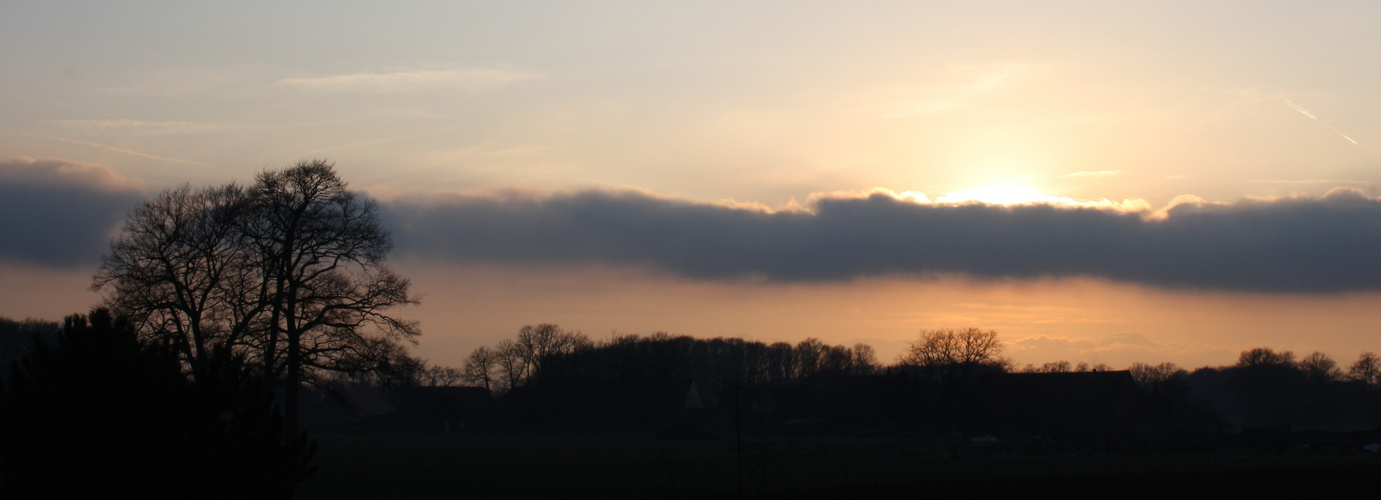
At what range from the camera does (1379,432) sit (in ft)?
235

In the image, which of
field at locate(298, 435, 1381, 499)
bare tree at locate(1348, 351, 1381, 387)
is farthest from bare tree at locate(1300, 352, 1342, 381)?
field at locate(298, 435, 1381, 499)

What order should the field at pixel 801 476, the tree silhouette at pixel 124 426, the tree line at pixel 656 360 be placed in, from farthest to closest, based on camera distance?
the tree line at pixel 656 360
the field at pixel 801 476
the tree silhouette at pixel 124 426

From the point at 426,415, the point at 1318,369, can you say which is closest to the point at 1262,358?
the point at 1318,369

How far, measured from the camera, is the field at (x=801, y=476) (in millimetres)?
27203

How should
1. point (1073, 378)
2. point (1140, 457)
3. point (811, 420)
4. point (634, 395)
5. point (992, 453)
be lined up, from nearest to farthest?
point (1140, 457) < point (992, 453) < point (1073, 378) < point (811, 420) < point (634, 395)

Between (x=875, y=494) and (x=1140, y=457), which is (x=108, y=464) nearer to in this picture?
(x=875, y=494)

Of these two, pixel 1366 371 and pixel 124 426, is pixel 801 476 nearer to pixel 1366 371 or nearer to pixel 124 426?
pixel 124 426

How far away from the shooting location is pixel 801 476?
40781mm

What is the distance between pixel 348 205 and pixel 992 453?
4693cm

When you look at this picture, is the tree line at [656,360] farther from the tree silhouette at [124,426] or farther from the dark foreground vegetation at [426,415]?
the tree silhouette at [124,426]

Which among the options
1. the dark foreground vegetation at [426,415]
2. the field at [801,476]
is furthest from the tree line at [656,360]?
the field at [801,476]

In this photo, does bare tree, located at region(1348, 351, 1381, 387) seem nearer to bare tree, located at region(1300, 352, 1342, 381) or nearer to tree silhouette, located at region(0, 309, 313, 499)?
bare tree, located at region(1300, 352, 1342, 381)

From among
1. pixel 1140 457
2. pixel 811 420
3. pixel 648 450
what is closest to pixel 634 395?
pixel 811 420

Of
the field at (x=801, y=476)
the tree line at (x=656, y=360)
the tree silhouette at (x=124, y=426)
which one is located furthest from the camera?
the tree line at (x=656, y=360)
